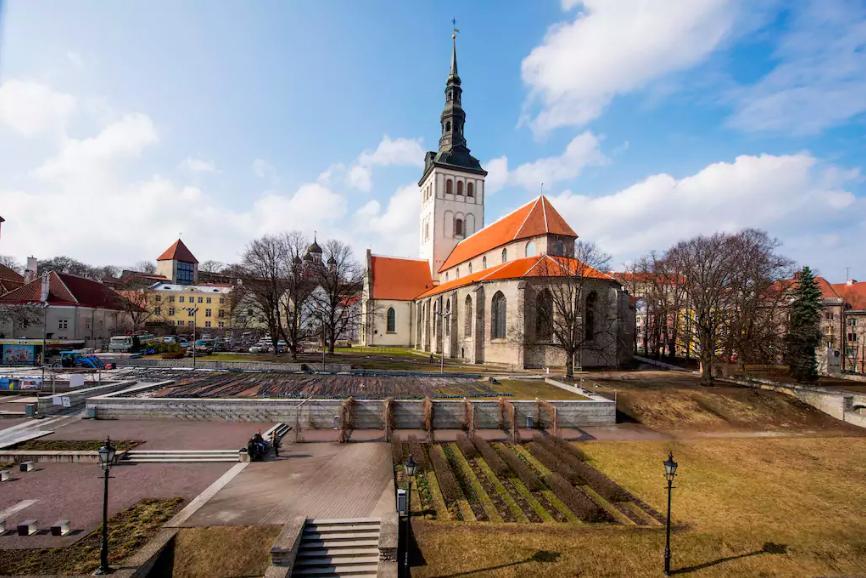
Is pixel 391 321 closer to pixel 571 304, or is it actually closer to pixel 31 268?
pixel 571 304

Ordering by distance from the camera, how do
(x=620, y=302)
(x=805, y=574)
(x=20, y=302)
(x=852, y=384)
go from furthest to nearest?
(x=20, y=302), (x=620, y=302), (x=852, y=384), (x=805, y=574)

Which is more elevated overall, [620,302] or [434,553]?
[620,302]

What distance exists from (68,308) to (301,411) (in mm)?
41570

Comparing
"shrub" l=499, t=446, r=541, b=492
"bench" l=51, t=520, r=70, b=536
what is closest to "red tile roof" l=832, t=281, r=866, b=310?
"shrub" l=499, t=446, r=541, b=492

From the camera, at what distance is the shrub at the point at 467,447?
57.4ft

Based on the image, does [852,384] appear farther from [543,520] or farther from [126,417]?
[126,417]

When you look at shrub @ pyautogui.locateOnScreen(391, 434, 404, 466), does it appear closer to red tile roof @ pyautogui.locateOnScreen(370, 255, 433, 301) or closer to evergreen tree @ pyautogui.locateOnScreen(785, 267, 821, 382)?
evergreen tree @ pyautogui.locateOnScreen(785, 267, 821, 382)

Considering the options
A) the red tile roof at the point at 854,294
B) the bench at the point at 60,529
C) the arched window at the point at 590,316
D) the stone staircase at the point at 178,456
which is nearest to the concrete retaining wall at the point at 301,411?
the stone staircase at the point at 178,456

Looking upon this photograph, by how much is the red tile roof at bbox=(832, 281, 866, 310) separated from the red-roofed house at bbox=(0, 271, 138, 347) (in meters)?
94.4

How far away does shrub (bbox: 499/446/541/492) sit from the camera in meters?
14.5

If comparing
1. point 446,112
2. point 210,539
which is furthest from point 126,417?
point 446,112

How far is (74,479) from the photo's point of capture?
46.7ft

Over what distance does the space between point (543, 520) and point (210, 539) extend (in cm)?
903

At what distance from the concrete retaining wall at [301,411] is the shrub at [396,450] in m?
2.22
